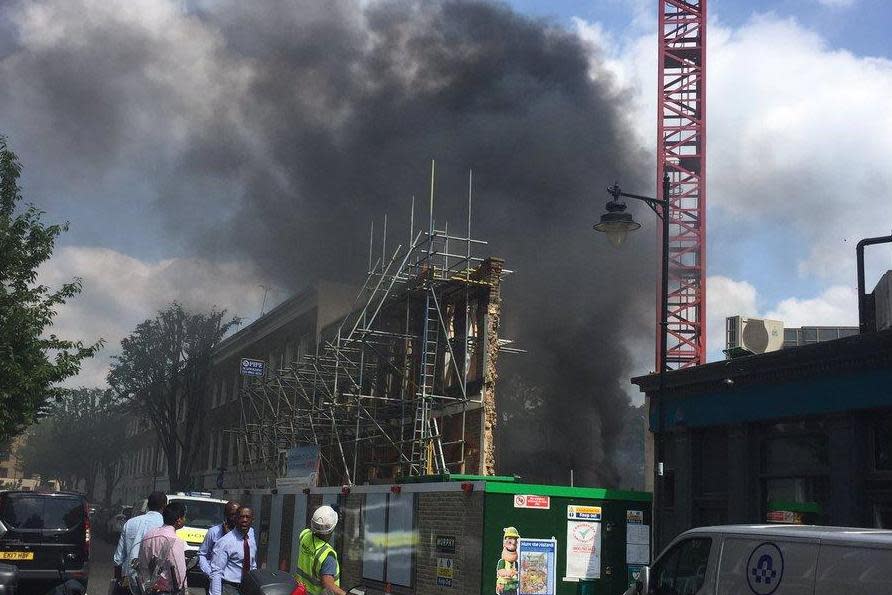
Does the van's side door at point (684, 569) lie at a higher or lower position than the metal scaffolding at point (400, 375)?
lower

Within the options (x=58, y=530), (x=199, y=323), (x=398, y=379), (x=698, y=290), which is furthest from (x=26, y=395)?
(x=698, y=290)

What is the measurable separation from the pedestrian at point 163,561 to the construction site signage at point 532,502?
4.55 metres

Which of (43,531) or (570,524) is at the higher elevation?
(570,524)

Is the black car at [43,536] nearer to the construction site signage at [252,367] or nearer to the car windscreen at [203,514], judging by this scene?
the car windscreen at [203,514]

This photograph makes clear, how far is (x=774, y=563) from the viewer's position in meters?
7.10

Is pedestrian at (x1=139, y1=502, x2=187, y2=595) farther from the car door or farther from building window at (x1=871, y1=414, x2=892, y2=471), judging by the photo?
the car door

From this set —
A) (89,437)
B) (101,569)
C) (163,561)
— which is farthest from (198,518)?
(89,437)

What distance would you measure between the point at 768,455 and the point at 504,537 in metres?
3.77

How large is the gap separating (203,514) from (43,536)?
356cm

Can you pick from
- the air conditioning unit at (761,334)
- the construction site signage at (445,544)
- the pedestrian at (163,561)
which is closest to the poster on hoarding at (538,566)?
the construction site signage at (445,544)

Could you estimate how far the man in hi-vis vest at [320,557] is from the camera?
→ 7090 millimetres

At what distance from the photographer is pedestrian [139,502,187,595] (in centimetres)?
788

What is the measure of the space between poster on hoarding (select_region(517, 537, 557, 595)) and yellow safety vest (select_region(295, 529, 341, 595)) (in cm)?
449

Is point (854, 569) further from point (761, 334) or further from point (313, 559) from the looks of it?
point (761, 334)
